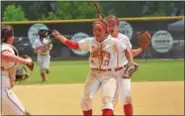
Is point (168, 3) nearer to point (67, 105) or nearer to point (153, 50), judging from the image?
point (153, 50)

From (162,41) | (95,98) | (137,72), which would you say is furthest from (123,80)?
(162,41)

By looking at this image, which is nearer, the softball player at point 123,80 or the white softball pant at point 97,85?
the white softball pant at point 97,85

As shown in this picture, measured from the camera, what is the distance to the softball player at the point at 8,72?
21.1 ft

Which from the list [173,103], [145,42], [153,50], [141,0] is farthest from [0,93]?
[141,0]

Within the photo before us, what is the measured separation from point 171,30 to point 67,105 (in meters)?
14.7

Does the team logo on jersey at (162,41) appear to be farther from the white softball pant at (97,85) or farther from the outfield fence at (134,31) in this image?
the white softball pant at (97,85)

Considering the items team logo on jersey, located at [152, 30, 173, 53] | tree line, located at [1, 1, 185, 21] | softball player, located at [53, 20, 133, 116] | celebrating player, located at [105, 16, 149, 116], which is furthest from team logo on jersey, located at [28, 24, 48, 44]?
softball player, located at [53, 20, 133, 116]

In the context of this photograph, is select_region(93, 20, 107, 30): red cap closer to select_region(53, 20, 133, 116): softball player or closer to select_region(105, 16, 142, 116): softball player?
select_region(53, 20, 133, 116): softball player

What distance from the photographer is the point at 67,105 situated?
11617 millimetres

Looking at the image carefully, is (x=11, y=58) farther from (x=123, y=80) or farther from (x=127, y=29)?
(x=127, y=29)

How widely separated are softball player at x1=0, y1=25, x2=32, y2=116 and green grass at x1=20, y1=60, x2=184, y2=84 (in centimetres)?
1126

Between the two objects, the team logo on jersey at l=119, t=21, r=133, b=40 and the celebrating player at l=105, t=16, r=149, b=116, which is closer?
the celebrating player at l=105, t=16, r=149, b=116

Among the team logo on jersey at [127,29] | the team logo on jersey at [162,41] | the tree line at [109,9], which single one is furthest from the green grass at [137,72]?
the tree line at [109,9]

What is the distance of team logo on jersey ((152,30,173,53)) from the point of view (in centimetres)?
2553
